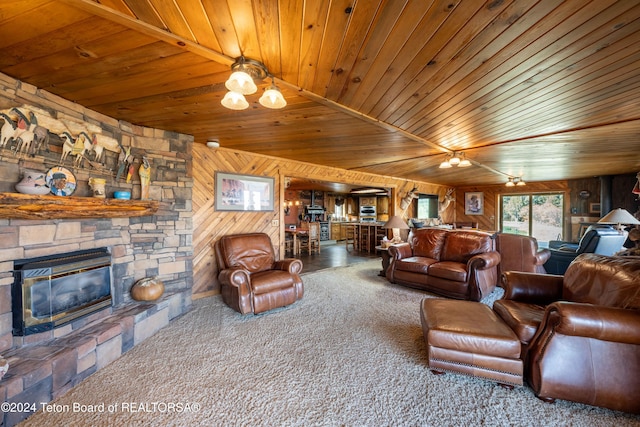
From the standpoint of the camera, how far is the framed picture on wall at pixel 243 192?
4.00 metres

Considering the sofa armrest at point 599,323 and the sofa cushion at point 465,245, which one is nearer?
the sofa armrest at point 599,323

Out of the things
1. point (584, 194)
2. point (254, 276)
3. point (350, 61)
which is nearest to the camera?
point (350, 61)

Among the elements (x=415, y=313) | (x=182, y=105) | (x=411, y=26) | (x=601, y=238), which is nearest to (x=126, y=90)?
(x=182, y=105)

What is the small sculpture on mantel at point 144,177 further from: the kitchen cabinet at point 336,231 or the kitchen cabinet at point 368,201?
the kitchen cabinet at point 368,201

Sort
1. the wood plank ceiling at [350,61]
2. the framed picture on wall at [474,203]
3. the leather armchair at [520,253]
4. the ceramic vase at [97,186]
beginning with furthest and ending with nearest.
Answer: the framed picture on wall at [474,203], the leather armchair at [520,253], the ceramic vase at [97,186], the wood plank ceiling at [350,61]

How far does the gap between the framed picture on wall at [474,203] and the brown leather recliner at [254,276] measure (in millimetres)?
8534

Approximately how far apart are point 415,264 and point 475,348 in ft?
7.65

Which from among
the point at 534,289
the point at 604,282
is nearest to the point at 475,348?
the point at 534,289

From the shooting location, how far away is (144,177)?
289 cm

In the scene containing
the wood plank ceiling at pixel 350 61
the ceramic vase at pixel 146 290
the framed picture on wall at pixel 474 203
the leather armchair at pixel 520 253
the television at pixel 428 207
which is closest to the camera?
the wood plank ceiling at pixel 350 61

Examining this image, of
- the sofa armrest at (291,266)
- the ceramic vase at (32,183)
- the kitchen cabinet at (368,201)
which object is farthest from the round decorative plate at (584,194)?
the ceramic vase at (32,183)

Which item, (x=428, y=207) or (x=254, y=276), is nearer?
(x=254, y=276)

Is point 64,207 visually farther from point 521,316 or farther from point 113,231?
point 521,316

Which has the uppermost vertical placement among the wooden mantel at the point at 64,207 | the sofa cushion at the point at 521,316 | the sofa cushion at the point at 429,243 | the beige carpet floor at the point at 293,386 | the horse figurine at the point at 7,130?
the horse figurine at the point at 7,130
